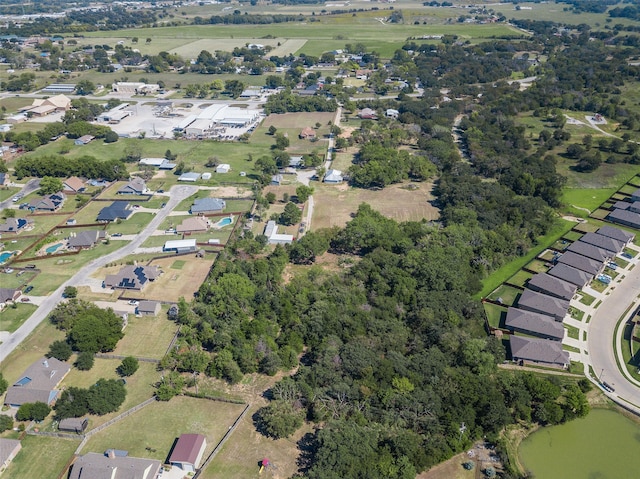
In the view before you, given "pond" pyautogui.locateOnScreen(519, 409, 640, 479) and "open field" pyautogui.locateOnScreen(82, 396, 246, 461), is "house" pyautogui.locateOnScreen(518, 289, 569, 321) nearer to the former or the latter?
"pond" pyautogui.locateOnScreen(519, 409, 640, 479)

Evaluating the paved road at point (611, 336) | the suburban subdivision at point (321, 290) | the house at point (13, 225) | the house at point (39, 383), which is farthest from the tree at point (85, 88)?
the paved road at point (611, 336)

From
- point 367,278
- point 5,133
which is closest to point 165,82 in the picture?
point 5,133

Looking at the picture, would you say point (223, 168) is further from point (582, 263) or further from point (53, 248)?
point (582, 263)

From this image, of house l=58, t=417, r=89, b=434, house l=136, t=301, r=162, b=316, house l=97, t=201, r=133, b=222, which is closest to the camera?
house l=58, t=417, r=89, b=434

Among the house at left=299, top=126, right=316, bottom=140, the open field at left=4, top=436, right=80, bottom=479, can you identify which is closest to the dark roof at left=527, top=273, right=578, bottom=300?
the open field at left=4, top=436, right=80, bottom=479

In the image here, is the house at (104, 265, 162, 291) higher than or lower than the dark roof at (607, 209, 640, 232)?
higher

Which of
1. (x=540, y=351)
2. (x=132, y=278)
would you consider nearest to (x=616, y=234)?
(x=540, y=351)
